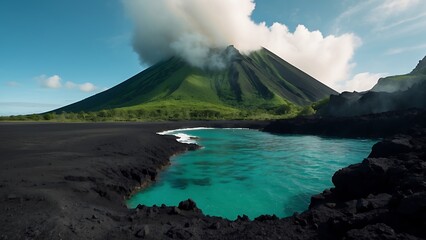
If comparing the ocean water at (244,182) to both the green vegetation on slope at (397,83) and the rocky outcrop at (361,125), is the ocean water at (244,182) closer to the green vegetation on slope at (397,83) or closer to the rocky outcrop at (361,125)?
the rocky outcrop at (361,125)

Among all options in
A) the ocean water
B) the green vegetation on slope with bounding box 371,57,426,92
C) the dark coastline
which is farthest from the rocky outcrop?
the dark coastline

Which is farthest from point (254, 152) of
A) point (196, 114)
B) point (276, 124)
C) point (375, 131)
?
point (196, 114)

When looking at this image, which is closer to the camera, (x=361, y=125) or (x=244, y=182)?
(x=244, y=182)

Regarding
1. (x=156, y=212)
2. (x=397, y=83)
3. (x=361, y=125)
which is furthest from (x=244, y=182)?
(x=397, y=83)

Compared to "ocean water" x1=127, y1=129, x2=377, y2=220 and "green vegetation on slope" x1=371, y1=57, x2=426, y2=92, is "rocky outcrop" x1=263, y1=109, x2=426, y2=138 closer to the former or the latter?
"ocean water" x1=127, y1=129, x2=377, y2=220

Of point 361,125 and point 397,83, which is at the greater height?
point 397,83

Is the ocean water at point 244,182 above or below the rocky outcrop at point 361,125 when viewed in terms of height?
below

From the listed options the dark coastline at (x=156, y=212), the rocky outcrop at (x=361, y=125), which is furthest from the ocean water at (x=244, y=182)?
the rocky outcrop at (x=361, y=125)

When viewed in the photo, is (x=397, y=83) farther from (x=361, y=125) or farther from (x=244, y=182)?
(x=244, y=182)

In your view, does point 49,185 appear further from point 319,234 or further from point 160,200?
point 319,234

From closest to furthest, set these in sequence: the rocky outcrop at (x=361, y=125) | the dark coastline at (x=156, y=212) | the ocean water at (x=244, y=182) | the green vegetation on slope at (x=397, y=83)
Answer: the dark coastline at (x=156, y=212) → the ocean water at (x=244, y=182) → the rocky outcrop at (x=361, y=125) → the green vegetation on slope at (x=397, y=83)

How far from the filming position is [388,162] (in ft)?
65.7

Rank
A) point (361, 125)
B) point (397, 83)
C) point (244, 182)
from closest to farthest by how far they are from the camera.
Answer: point (244, 182), point (361, 125), point (397, 83)

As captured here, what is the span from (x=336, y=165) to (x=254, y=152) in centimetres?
1516
